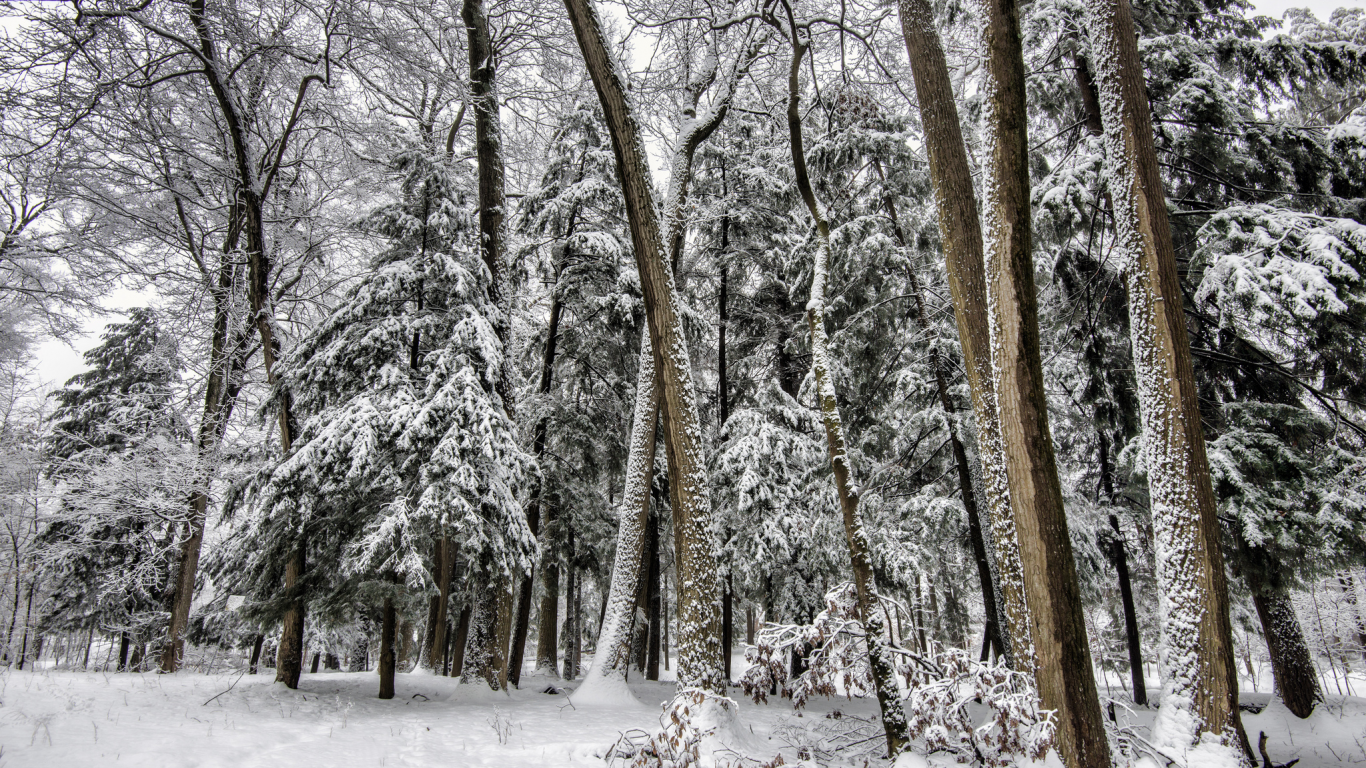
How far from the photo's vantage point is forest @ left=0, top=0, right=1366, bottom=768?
4566 mm

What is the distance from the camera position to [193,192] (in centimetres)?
1064

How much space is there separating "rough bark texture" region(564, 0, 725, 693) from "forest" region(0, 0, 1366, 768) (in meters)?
0.05

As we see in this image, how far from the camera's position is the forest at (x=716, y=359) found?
4566 millimetres

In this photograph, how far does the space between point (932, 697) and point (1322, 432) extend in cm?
613

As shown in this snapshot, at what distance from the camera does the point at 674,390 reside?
5473 mm

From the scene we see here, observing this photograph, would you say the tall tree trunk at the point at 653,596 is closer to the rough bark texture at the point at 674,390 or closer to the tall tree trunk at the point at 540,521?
the tall tree trunk at the point at 540,521

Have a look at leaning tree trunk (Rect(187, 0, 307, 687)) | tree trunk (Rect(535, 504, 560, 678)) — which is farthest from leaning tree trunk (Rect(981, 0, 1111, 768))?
tree trunk (Rect(535, 504, 560, 678))

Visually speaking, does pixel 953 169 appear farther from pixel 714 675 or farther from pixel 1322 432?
pixel 1322 432

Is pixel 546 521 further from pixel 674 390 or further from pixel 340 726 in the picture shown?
pixel 674 390

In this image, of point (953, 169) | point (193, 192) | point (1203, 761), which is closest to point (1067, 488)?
point (1203, 761)

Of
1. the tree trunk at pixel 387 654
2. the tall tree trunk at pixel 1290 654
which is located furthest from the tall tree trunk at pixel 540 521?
the tall tree trunk at pixel 1290 654

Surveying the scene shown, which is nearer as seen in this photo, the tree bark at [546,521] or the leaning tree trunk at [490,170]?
the leaning tree trunk at [490,170]

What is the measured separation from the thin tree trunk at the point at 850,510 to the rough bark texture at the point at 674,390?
4.02 ft

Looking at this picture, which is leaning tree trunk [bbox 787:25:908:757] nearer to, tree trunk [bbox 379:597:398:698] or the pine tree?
tree trunk [bbox 379:597:398:698]
